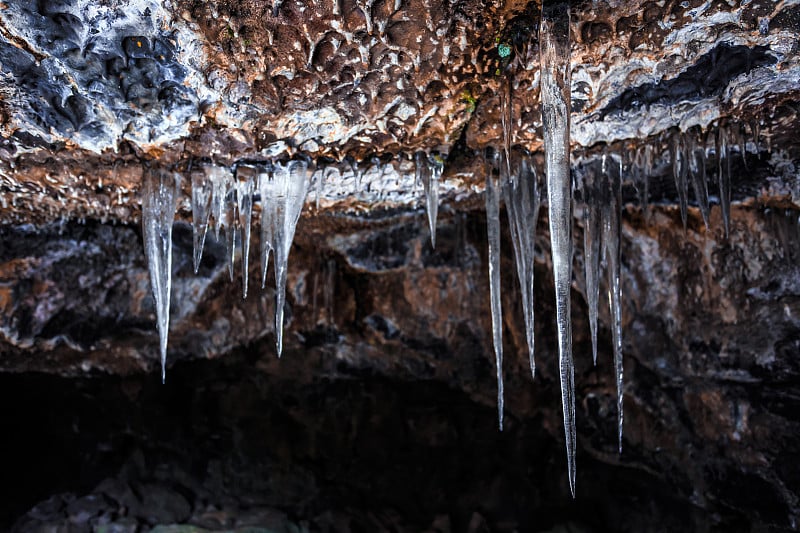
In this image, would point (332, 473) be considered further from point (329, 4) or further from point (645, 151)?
point (329, 4)

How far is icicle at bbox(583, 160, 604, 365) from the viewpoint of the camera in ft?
9.04

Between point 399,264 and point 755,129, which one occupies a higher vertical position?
point 755,129

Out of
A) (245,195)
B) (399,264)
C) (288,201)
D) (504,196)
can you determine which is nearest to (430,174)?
(504,196)

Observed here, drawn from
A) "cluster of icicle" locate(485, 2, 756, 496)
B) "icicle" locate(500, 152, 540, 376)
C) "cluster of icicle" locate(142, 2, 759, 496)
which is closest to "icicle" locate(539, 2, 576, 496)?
"cluster of icicle" locate(485, 2, 756, 496)

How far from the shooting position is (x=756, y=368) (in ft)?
10.7

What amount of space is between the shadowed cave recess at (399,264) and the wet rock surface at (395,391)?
0.02 m

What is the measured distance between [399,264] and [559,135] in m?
2.68

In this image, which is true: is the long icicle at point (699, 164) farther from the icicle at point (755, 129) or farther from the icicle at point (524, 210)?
the icicle at point (524, 210)

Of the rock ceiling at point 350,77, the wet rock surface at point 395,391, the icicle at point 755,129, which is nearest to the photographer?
the rock ceiling at point 350,77

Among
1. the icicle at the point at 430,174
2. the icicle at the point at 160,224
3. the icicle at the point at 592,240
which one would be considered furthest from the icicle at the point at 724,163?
the icicle at the point at 160,224

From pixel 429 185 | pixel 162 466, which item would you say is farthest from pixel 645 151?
pixel 162 466

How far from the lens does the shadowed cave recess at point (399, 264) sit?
1.87 meters

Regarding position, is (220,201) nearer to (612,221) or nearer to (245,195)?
(245,195)

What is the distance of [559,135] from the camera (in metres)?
1.90
